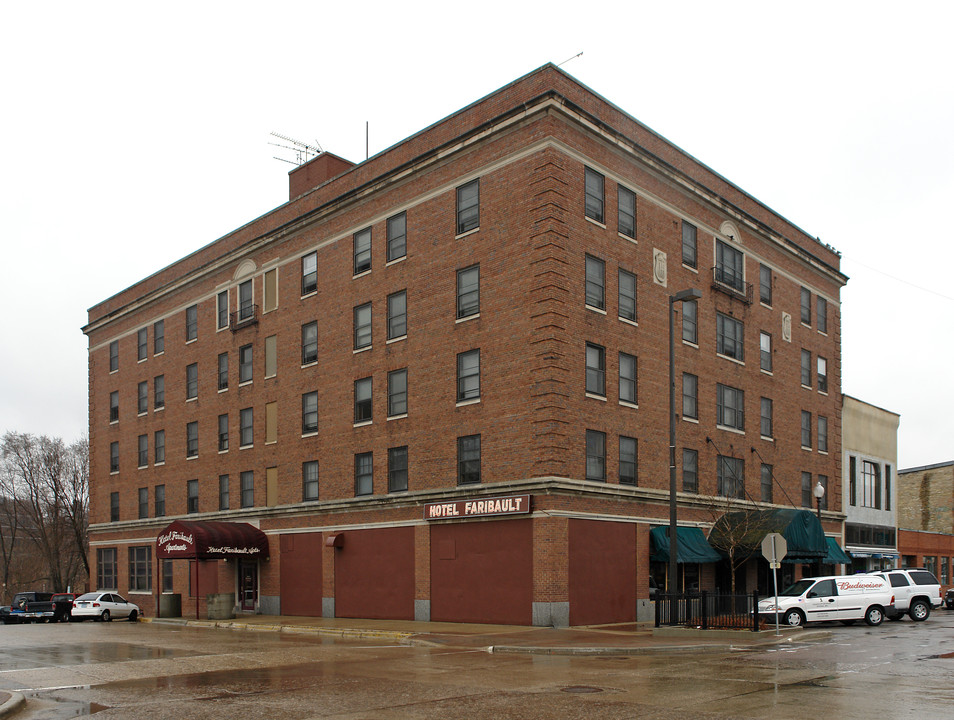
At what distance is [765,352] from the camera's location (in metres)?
44.2

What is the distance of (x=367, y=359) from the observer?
1539 inches

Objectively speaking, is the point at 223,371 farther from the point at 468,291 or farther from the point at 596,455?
the point at 596,455

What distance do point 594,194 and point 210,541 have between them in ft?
72.9

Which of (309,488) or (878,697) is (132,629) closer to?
(309,488)

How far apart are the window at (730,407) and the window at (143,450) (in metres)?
32.6

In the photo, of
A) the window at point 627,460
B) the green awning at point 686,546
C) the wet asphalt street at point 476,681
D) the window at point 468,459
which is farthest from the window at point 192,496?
the green awning at point 686,546

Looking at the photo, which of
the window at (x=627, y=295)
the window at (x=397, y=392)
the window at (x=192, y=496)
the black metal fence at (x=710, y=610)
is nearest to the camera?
the black metal fence at (x=710, y=610)

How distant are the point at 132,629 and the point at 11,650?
1133cm

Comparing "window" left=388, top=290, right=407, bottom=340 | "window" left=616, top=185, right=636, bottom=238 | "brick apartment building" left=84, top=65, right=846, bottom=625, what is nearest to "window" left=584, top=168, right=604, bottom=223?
"brick apartment building" left=84, top=65, right=846, bottom=625

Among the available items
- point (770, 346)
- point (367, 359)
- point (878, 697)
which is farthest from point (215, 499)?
point (878, 697)

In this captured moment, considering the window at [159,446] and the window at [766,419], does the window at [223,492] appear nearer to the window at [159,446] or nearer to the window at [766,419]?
the window at [159,446]

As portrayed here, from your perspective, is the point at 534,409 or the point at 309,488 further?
the point at 309,488

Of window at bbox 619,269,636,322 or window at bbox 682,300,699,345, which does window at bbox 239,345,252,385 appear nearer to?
window at bbox 619,269,636,322

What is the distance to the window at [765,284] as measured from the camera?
4456cm
